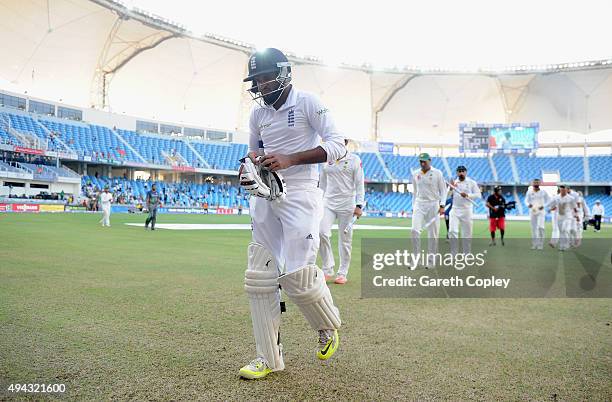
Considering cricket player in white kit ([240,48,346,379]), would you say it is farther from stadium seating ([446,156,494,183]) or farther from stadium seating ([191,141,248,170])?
stadium seating ([446,156,494,183])

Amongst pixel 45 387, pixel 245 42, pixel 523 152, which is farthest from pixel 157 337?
pixel 523 152

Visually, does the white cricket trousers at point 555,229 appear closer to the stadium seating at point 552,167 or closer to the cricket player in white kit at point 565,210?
the cricket player in white kit at point 565,210

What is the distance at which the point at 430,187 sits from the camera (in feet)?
31.7

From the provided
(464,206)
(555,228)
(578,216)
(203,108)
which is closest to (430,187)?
(464,206)

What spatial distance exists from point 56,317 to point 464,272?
7433mm

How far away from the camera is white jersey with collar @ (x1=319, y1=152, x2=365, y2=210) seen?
8320 mm

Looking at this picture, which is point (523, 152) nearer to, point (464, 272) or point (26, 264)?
point (464, 272)

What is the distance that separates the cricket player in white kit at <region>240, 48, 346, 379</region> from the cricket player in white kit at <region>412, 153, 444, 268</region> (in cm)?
619

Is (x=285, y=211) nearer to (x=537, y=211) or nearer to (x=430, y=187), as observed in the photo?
(x=430, y=187)

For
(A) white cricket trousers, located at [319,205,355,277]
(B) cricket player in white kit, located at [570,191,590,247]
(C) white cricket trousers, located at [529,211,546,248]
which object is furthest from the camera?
(B) cricket player in white kit, located at [570,191,590,247]

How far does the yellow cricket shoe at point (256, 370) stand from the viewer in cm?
320

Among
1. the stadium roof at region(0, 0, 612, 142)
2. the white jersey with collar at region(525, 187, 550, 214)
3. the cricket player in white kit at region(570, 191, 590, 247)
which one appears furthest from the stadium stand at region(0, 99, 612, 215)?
the cricket player in white kit at region(570, 191, 590, 247)

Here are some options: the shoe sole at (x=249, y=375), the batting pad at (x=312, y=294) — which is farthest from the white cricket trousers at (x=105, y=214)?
the shoe sole at (x=249, y=375)

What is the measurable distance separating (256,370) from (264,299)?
52cm
